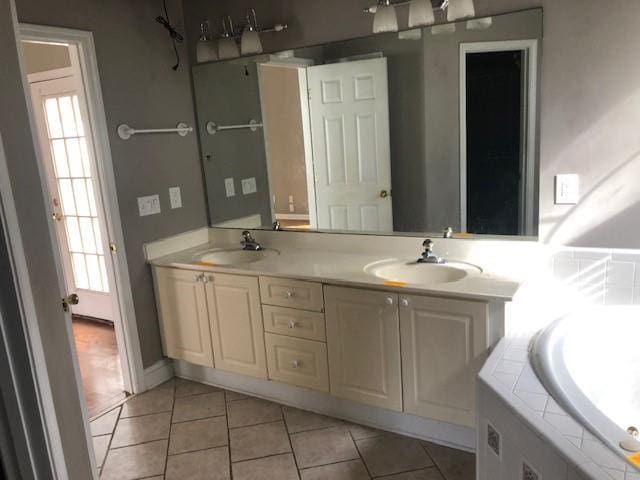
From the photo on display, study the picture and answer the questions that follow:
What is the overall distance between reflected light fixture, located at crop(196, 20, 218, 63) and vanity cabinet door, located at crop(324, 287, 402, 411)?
1.61 m

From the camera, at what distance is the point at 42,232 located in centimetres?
146

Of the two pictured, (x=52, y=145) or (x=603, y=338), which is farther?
(x=52, y=145)

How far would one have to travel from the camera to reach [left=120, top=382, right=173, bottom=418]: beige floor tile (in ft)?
9.36

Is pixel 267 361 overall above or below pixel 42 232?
below

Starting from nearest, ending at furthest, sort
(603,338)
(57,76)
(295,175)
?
1. (603,338)
2. (295,175)
3. (57,76)

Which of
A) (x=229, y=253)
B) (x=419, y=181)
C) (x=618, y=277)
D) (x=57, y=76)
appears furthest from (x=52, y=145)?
(x=618, y=277)

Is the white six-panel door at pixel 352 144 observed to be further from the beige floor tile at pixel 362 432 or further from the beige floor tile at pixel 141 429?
the beige floor tile at pixel 141 429

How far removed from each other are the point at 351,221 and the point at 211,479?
4.75ft

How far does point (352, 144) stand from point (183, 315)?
1360 millimetres

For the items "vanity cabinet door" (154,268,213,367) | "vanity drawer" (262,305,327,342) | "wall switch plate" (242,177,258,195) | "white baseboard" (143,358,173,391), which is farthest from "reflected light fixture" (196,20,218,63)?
"white baseboard" (143,358,173,391)

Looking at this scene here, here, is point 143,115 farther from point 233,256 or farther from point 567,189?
point 567,189

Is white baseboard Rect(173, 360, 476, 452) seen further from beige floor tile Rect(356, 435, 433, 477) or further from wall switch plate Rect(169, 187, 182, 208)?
wall switch plate Rect(169, 187, 182, 208)

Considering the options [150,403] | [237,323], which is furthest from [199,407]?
[237,323]

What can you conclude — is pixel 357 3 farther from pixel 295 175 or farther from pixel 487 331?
pixel 487 331
